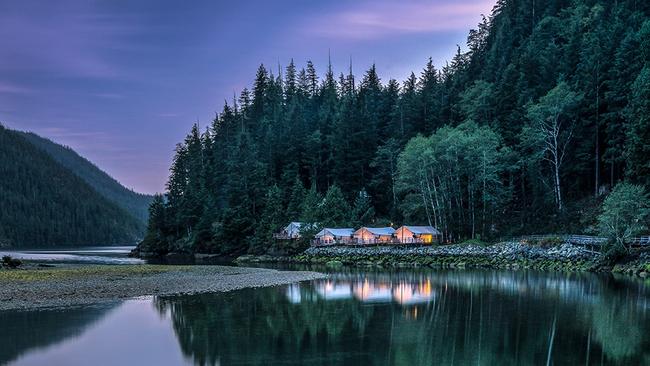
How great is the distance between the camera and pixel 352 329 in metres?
23.3

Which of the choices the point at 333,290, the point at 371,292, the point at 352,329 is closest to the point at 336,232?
the point at 333,290

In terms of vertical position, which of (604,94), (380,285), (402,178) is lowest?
(380,285)

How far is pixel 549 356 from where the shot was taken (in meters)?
18.1

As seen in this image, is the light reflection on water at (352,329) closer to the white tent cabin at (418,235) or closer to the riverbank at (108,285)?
the riverbank at (108,285)

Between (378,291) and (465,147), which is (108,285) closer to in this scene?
(378,291)

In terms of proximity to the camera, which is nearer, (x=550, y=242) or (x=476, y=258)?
(x=550, y=242)

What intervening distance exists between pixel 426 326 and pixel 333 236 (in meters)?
59.4

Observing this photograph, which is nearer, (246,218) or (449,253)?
(449,253)

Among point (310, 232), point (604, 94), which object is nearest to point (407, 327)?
point (604, 94)

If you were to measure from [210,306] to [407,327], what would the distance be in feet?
38.7

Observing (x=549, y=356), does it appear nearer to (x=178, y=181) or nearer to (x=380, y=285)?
(x=380, y=285)

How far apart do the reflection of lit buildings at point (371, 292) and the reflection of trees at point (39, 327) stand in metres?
15.2

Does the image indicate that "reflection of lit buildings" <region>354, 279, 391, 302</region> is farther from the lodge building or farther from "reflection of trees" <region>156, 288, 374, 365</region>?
the lodge building

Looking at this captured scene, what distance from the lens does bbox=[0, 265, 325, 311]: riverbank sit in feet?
107
